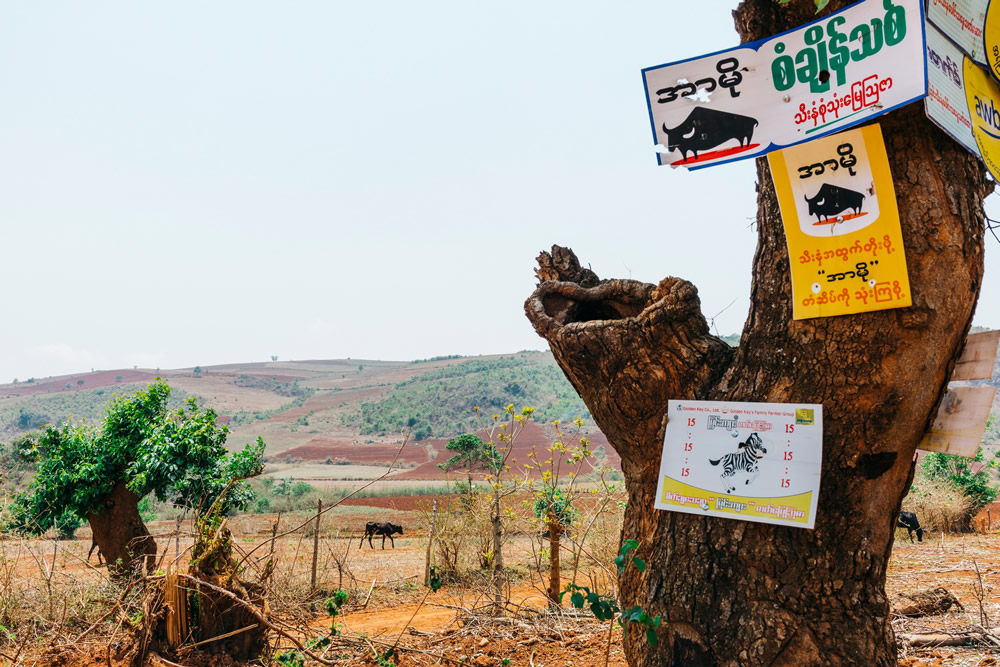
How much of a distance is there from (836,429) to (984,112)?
1.30 m

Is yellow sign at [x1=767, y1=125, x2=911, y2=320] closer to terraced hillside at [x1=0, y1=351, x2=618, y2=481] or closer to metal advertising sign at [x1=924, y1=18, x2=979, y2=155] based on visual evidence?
metal advertising sign at [x1=924, y1=18, x2=979, y2=155]

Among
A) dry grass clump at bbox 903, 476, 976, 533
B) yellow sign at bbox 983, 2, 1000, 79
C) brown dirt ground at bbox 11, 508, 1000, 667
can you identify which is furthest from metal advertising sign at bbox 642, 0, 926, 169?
dry grass clump at bbox 903, 476, 976, 533

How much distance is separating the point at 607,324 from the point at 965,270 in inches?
49.9

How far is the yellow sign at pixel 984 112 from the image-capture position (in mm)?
2404

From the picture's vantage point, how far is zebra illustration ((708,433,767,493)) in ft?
8.34

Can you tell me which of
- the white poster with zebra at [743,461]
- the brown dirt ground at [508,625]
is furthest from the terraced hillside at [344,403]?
the white poster with zebra at [743,461]

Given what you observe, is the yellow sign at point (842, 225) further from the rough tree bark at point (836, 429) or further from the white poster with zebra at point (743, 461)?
the white poster with zebra at point (743, 461)

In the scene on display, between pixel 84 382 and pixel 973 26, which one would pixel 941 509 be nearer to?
pixel 973 26

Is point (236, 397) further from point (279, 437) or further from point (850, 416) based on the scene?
point (850, 416)

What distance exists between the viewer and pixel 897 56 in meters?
2.17

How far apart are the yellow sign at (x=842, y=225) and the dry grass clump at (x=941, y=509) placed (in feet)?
40.4

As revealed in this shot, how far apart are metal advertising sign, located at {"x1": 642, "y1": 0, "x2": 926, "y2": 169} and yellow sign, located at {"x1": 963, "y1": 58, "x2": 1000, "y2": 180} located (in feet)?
1.46

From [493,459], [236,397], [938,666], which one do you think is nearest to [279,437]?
[236,397]

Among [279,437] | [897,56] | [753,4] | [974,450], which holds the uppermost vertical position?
[753,4]
